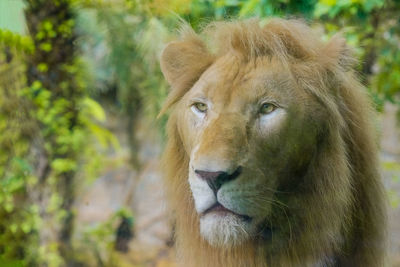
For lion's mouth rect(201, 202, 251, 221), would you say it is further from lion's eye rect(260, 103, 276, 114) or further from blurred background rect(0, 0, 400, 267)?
blurred background rect(0, 0, 400, 267)

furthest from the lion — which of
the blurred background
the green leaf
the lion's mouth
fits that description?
the green leaf

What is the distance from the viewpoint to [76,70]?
5203 mm

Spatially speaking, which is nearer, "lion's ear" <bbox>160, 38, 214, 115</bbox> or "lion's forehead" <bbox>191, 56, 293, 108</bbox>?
"lion's forehead" <bbox>191, 56, 293, 108</bbox>

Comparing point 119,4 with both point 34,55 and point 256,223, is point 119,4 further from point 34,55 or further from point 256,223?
Answer: point 256,223

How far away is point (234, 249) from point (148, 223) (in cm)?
586

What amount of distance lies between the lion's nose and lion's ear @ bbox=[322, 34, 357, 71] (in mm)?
596

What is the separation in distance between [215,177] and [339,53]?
0.69 m

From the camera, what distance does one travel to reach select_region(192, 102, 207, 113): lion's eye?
1.90m

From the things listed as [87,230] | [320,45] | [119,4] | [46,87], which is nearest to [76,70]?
[46,87]

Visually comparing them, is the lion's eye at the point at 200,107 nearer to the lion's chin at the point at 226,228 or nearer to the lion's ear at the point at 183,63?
the lion's ear at the point at 183,63

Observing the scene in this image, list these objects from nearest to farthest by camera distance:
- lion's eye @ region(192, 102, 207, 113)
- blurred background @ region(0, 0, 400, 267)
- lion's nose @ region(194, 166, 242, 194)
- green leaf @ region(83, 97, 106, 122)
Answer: lion's nose @ region(194, 166, 242, 194) < lion's eye @ region(192, 102, 207, 113) < blurred background @ region(0, 0, 400, 267) < green leaf @ region(83, 97, 106, 122)

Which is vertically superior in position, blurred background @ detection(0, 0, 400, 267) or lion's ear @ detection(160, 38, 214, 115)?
lion's ear @ detection(160, 38, 214, 115)

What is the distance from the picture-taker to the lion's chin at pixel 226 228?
5.61 feet

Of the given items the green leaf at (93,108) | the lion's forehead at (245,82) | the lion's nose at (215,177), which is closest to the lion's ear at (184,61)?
the lion's forehead at (245,82)
